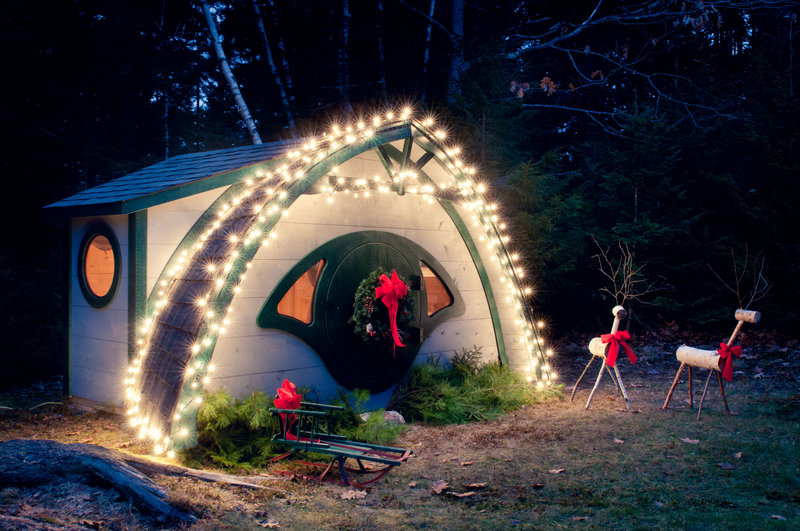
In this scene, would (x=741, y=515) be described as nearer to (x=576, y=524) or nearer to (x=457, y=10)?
(x=576, y=524)

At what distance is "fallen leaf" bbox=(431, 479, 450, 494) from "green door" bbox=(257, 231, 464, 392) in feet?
8.05

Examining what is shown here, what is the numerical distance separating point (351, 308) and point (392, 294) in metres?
0.55

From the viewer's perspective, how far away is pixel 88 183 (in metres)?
13.6

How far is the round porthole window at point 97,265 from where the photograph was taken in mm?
7016

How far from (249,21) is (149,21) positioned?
8.71 ft

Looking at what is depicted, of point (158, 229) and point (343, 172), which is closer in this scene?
point (158, 229)

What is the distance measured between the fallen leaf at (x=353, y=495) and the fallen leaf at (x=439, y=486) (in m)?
0.57

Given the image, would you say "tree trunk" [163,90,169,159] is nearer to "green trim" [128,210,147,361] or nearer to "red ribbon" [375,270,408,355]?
"green trim" [128,210,147,361]

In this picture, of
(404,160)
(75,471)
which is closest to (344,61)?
(404,160)

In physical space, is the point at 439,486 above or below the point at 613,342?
below

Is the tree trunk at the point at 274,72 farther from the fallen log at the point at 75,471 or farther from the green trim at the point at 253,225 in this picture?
the fallen log at the point at 75,471

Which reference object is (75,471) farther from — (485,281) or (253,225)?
(485,281)

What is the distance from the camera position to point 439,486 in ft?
15.5

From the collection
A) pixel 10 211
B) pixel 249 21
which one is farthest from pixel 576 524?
pixel 249 21
